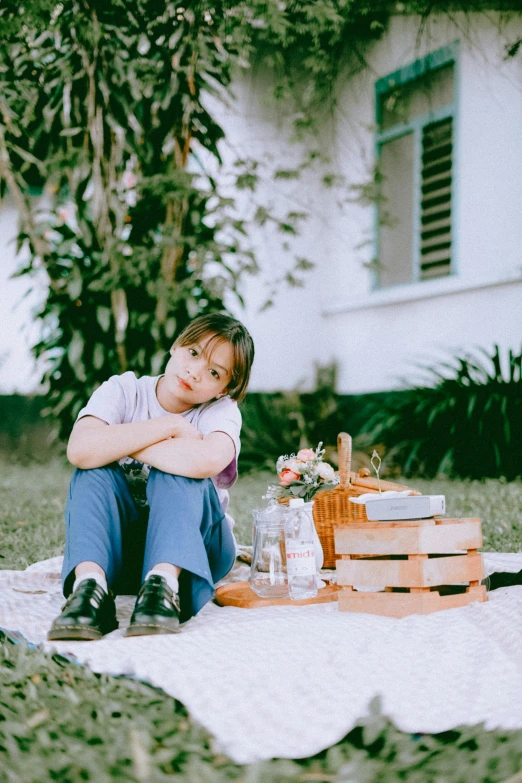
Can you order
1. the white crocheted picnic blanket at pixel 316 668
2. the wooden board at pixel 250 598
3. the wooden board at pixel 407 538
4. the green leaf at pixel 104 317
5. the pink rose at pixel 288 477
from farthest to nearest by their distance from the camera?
the green leaf at pixel 104 317 < the pink rose at pixel 288 477 < the wooden board at pixel 250 598 < the wooden board at pixel 407 538 < the white crocheted picnic blanket at pixel 316 668

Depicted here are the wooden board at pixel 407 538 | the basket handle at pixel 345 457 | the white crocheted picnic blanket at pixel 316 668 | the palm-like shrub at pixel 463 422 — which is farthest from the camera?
the palm-like shrub at pixel 463 422

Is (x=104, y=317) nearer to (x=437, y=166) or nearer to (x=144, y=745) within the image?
(x=437, y=166)

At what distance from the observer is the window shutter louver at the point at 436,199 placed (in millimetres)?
5988

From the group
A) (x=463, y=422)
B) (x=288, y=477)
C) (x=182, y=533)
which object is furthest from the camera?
(x=463, y=422)

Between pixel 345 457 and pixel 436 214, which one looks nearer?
pixel 345 457

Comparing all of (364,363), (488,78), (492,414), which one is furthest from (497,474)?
(488,78)

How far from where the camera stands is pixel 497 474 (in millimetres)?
4980

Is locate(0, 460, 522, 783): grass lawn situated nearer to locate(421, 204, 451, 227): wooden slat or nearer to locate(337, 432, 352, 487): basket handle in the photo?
locate(337, 432, 352, 487): basket handle

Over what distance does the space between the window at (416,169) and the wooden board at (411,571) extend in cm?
414

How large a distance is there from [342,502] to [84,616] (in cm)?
114

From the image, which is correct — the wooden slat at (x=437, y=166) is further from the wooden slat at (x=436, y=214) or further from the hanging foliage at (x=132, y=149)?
the hanging foliage at (x=132, y=149)

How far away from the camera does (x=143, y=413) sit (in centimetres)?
231

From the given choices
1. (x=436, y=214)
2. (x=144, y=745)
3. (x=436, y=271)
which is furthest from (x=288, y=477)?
(x=436, y=214)

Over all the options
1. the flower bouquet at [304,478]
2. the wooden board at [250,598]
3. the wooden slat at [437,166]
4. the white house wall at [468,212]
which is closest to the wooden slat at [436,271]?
the white house wall at [468,212]
